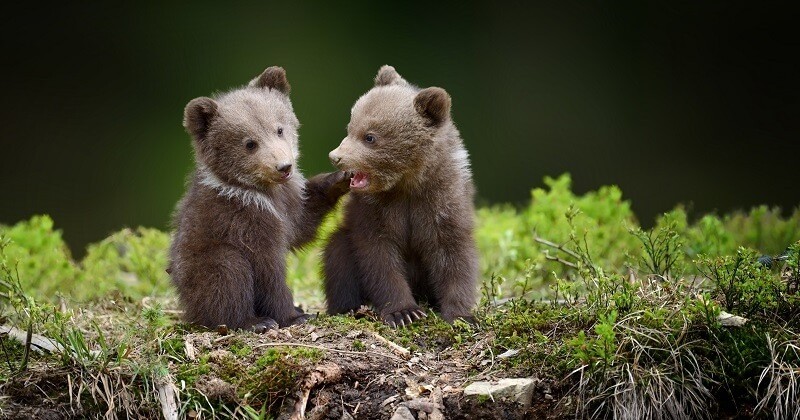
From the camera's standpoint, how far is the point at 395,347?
454 centimetres

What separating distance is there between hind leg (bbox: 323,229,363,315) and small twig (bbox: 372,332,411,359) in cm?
59

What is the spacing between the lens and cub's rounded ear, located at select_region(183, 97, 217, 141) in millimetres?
4949

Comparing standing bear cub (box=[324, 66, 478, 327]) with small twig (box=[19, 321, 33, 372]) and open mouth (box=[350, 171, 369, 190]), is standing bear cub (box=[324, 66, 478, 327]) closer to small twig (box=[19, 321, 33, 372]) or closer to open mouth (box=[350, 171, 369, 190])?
open mouth (box=[350, 171, 369, 190])

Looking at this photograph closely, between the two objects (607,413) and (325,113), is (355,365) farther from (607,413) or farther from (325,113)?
(325,113)

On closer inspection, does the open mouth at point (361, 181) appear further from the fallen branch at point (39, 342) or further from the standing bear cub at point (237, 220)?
the fallen branch at point (39, 342)

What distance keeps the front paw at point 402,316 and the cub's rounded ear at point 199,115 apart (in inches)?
50.6

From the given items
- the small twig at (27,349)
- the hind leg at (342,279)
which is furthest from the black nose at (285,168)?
the small twig at (27,349)

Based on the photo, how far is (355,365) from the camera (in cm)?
427

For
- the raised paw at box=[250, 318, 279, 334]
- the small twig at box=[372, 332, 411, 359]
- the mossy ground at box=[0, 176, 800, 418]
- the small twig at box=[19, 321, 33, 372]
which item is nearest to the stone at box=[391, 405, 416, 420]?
the mossy ground at box=[0, 176, 800, 418]

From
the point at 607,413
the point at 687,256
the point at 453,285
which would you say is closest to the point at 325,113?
the point at 687,256

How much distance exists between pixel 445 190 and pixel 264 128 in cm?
95

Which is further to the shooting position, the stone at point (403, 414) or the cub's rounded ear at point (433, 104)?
the cub's rounded ear at point (433, 104)

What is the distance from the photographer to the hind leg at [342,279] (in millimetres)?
5223

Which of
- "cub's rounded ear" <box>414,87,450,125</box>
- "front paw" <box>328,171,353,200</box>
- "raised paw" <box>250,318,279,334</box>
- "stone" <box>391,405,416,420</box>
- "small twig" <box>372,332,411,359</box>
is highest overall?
"cub's rounded ear" <box>414,87,450,125</box>
